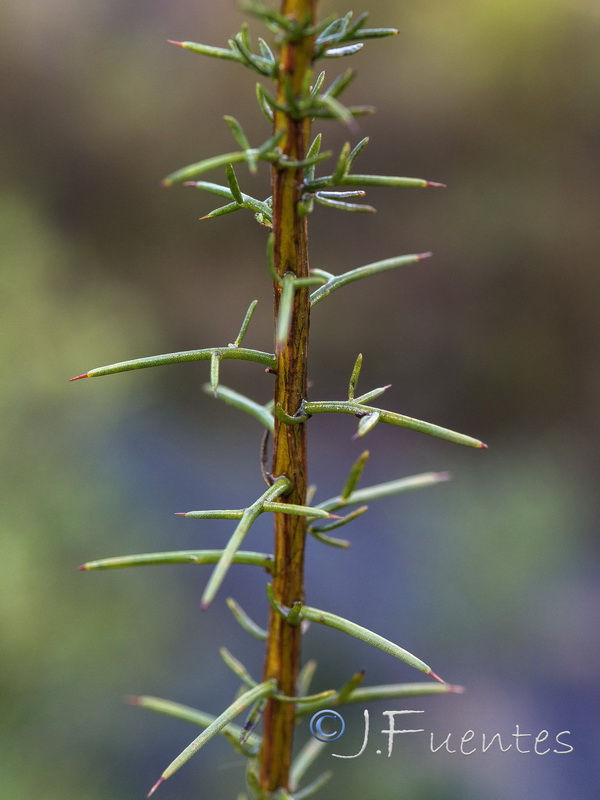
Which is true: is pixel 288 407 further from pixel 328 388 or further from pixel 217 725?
Answer: pixel 328 388

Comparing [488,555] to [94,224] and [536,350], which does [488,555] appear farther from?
A: [94,224]

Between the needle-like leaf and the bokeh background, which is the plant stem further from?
the bokeh background

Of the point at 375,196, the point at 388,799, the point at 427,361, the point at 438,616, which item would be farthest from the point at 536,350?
the point at 388,799

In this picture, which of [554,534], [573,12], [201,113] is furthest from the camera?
[201,113]

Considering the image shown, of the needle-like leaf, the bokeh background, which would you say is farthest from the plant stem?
the bokeh background

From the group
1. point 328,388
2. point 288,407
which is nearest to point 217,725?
point 288,407

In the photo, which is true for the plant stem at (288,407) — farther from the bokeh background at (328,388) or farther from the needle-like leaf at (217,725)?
the bokeh background at (328,388)

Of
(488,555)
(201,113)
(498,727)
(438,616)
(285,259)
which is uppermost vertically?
(201,113)
